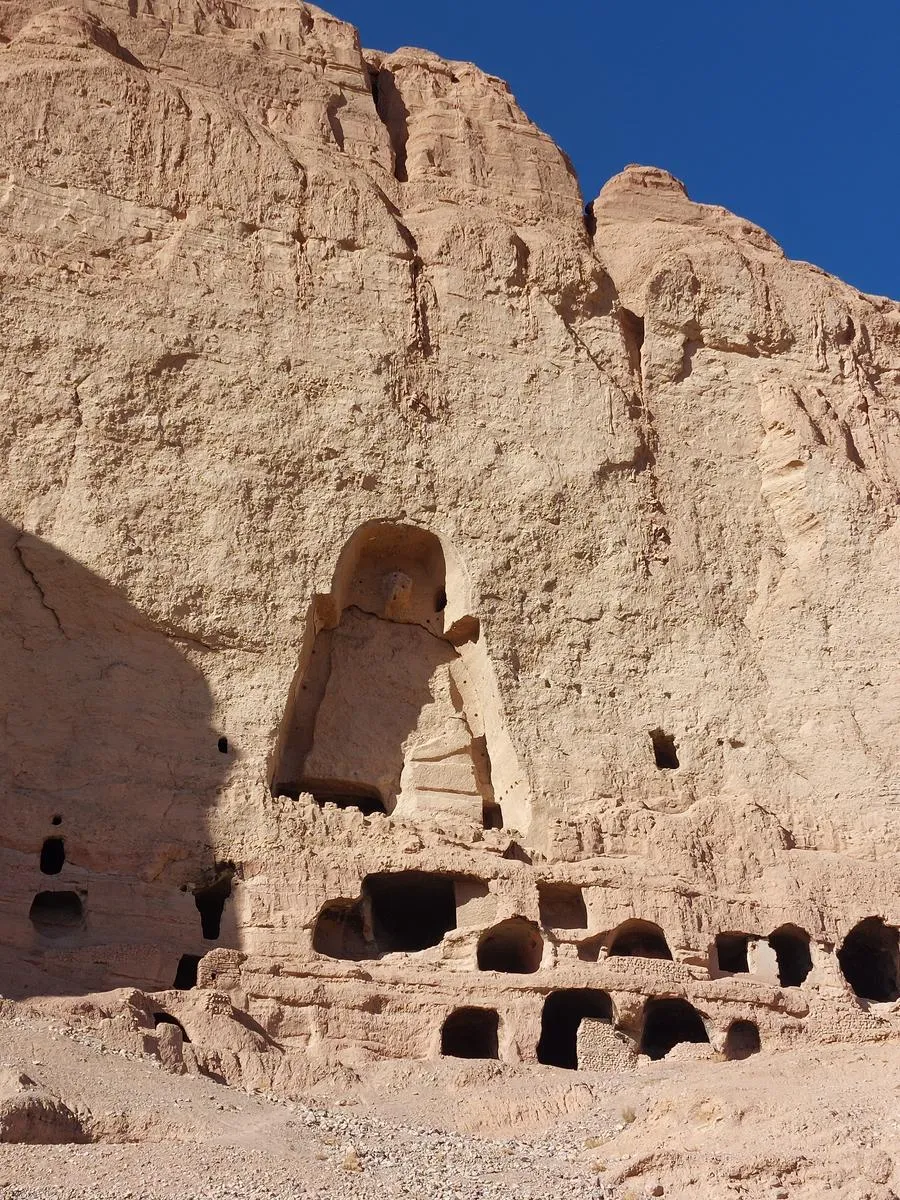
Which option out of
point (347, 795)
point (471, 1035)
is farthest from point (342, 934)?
point (347, 795)

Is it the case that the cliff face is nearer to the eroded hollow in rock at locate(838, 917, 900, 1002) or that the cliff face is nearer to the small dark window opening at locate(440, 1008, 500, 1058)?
the eroded hollow in rock at locate(838, 917, 900, 1002)

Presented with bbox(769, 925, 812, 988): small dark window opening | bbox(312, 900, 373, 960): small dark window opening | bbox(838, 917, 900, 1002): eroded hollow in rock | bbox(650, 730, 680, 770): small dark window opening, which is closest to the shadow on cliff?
bbox(312, 900, 373, 960): small dark window opening

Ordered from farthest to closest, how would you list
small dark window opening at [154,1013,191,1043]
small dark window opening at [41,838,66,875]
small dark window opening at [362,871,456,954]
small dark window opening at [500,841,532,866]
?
small dark window opening at [362,871,456,954] < small dark window opening at [500,841,532,866] < small dark window opening at [41,838,66,875] < small dark window opening at [154,1013,191,1043]

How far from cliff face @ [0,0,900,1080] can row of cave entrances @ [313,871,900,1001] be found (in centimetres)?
7

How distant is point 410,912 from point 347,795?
1.79 metres

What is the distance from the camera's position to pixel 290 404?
2041cm

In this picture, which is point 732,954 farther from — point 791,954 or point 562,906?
point 562,906

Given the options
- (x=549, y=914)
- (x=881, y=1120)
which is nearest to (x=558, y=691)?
(x=549, y=914)

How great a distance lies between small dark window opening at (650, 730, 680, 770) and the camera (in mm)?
20078

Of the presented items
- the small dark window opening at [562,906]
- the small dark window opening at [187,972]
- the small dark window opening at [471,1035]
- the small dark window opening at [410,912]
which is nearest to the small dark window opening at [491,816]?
the small dark window opening at [410,912]

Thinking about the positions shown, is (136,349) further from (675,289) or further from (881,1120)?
(881,1120)

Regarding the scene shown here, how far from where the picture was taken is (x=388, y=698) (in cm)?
2062

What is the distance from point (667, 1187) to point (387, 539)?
11.0m

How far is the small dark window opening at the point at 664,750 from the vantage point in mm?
20078
